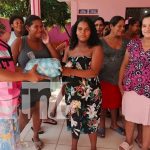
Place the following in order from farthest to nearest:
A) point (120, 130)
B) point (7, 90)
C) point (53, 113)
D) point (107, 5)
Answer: point (107, 5)
point (53, 113)
point (120, 130)
point (7, 90)

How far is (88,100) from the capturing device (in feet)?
6.88

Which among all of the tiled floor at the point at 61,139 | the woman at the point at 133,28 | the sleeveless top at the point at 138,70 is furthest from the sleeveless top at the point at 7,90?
the woman at the point at 133,28

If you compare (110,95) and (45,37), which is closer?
(45,37)

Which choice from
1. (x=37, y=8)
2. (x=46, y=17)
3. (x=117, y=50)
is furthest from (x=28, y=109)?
(x=46, y=17)

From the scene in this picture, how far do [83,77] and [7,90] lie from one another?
0.74 meters

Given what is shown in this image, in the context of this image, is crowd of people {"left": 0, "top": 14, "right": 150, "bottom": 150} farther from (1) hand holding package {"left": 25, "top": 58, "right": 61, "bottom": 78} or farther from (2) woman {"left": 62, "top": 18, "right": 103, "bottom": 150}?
(1) hand holding package {"left": 25, "top": 58, "right": 61, "bottom": 78}

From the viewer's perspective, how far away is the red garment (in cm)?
264

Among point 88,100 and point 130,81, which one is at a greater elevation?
point 130,81

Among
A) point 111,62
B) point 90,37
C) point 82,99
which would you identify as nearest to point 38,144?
point 82,99

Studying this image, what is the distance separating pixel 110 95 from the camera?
8.78 feet

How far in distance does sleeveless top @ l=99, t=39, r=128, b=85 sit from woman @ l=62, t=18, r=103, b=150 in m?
0.43

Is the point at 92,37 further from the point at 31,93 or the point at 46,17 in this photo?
the point at 46,17

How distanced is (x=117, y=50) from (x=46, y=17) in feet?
16.4

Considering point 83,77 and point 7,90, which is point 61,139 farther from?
point 7,90
